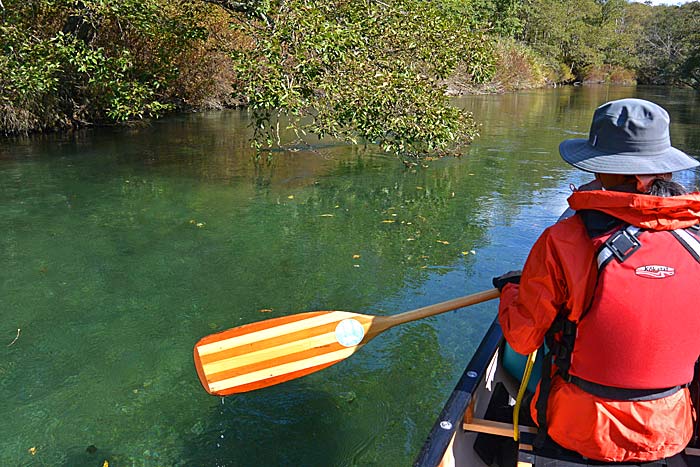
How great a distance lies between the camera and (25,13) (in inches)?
357

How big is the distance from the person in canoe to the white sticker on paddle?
123 centimetres

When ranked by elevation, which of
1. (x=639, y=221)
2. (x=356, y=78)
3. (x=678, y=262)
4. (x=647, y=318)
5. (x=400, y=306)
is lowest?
(x=400, y=306)

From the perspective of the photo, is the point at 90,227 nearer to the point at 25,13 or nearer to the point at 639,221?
the point at 25,13

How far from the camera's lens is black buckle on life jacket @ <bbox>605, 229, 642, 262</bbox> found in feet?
5.62

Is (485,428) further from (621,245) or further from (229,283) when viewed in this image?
(229,283)

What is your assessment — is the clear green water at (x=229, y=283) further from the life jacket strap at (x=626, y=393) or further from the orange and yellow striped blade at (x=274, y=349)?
the life jacket strap at (x=626, y=393)

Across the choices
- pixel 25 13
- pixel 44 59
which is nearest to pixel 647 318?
pixel 44 59

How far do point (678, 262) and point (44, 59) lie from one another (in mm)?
7699

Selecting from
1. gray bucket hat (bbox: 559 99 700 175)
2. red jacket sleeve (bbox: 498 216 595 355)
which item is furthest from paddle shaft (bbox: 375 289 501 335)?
gray bucket hat (bbox: 559 99 700 175)

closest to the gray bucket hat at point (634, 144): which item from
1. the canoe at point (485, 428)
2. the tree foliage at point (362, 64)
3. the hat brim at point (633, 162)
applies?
the hat brim at point (633, 162)

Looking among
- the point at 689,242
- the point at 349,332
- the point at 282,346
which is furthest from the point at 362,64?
the point at 689,242

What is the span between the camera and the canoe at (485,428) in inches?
80.0

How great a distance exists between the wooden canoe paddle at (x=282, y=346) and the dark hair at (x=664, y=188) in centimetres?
108

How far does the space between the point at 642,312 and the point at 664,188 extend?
1.21 ft
